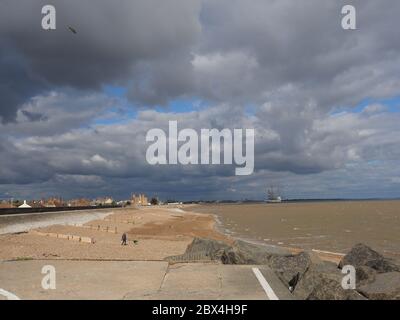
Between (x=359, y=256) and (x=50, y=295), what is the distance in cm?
1226

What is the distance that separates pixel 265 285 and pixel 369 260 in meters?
8.67

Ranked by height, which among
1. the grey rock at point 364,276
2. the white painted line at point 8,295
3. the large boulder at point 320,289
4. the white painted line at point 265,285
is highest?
the white painted line at point 8,295

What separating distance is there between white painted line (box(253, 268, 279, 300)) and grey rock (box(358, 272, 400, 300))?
8.77ft

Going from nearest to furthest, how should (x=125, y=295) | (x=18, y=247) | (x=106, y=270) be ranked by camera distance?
1. (x=125, y=295)
2. (x=106, y=270)
3. (x=18, y=247)

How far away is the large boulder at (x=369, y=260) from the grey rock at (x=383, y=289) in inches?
150

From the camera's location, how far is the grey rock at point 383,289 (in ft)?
33.1

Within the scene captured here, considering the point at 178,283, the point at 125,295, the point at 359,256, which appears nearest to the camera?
the point at 125,295

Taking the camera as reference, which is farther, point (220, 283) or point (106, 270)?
point (106, 270)

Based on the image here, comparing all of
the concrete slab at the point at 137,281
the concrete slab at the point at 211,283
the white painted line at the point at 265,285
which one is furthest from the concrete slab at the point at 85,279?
the white painted line at the point at 265,285

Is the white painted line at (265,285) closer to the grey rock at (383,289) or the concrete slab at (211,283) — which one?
the concrete slab at (211,283)
